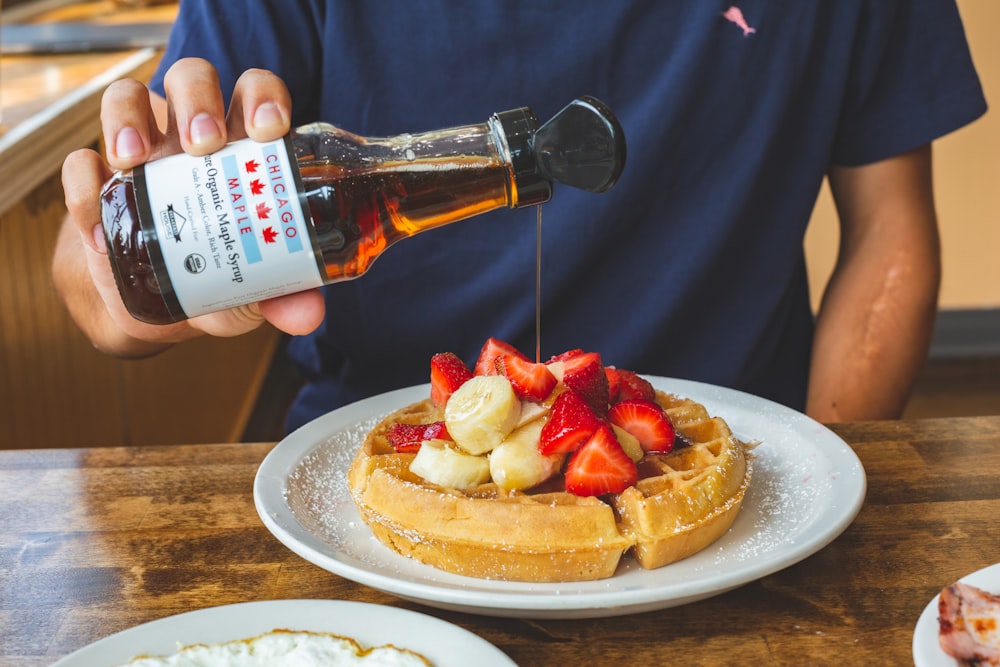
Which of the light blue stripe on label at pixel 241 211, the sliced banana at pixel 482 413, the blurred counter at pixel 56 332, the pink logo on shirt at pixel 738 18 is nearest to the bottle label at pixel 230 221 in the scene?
the light blue stripe on label at pixel 241 211

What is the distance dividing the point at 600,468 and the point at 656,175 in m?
0.73

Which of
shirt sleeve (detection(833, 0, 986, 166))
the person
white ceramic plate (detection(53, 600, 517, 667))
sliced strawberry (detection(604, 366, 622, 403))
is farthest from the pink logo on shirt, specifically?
white ceramic plate (detection(53, 600, 517, 667))

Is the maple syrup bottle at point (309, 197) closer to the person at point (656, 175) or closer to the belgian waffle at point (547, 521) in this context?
the belgian waffle at point (547, 521)

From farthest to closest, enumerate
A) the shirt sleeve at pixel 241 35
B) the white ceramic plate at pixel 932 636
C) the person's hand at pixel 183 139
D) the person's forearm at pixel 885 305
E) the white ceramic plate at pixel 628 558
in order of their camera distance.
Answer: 1. the person's forearm at pixel 885 305
2. the shirt sleeve at pixel 241 35
3. the person's hand at pixel 183 139
4. the white ceramic plate at pixel 628 558
5. the white ceramic plate at pixel 932 636

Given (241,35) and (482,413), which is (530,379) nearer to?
(482,413)

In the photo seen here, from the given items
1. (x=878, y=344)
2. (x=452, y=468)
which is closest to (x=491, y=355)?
(x=452, y=468)

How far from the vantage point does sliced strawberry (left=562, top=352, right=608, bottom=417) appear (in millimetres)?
1017

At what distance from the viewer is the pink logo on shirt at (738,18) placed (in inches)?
59.8

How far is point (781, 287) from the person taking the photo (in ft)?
5.32

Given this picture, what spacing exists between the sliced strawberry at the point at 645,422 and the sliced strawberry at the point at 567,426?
0.06m

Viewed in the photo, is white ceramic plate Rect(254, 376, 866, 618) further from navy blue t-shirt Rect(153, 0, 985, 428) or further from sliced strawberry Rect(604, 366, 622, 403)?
navy blue t-shirt Rect(153, 0, 985, 428)

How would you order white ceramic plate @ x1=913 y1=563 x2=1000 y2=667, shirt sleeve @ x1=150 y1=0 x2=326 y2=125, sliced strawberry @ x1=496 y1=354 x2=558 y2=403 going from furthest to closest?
shirt sleeve @ x1=150 y1=0 x2=326 y2=125 → sliced strawberry @ x1=496 y1=354 x2=558 y2=403 → white ceramic plate @ x1=913 y1=563 x2=1000 y2=667

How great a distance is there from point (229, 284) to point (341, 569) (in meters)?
0.25

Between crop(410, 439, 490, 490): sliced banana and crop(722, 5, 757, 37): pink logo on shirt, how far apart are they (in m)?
0.84
